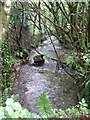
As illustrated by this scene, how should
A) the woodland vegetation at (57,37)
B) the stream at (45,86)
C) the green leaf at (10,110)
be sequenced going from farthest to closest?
the stream at (45,86) → the woodland vegetation at (57,37) → the green leaf at (10,110)

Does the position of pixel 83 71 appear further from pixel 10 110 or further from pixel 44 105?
pixel 10 110

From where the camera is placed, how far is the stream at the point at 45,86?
4337mm

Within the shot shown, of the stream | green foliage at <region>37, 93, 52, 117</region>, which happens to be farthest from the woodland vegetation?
the stream

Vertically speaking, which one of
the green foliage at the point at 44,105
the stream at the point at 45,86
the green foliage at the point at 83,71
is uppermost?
the green foliage at the point at 44,105

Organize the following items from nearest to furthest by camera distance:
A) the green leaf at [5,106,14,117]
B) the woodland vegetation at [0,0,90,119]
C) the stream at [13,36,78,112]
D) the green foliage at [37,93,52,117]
Result: the green leaf at [5,106,14,117]
the green foliage at [37,93,52,117]
the woodland vegetation at [0,0,90,119]
the stream at [13,36,78,112]

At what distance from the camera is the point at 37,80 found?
5262 millimetres

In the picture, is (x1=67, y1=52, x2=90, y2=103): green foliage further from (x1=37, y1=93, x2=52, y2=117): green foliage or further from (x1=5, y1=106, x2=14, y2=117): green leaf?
(x1=5, y1=106, x2=14, y2=117): green leaf

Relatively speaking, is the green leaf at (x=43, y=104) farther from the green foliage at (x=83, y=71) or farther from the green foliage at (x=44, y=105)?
the green foliage at (x=83, y=71)

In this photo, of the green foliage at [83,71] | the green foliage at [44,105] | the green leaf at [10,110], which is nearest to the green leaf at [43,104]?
the green foliage at [44,105]

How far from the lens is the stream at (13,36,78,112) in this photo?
434 centimetres

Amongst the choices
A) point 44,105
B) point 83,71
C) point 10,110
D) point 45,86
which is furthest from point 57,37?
point 10,110

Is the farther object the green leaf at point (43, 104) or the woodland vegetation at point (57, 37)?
the woodland vegetation at point (57, 37)

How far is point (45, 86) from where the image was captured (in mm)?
4938

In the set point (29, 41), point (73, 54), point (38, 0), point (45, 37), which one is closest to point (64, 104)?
point (73, 54)
